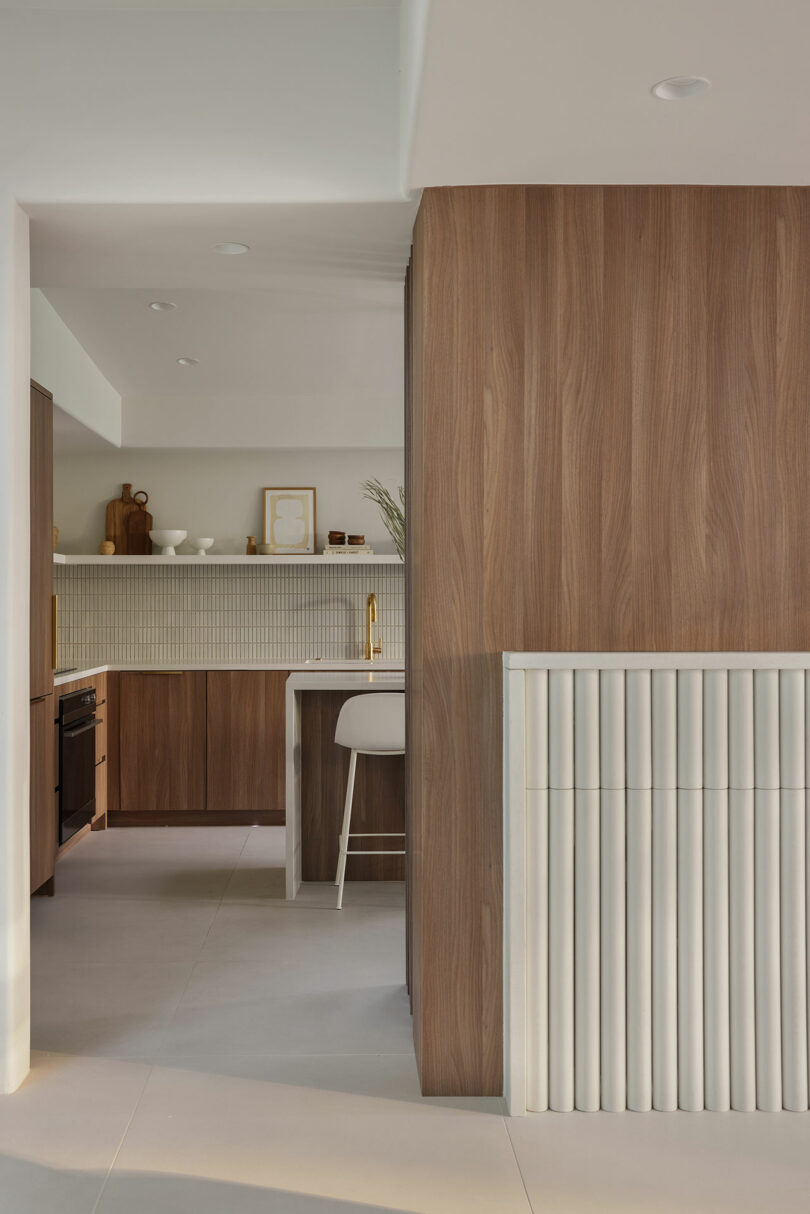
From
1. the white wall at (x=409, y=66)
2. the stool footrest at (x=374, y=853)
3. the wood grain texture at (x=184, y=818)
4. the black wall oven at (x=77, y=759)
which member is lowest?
the wood grain texture at (x=184, y=818)

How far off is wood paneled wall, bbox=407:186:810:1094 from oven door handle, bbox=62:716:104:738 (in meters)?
2.82

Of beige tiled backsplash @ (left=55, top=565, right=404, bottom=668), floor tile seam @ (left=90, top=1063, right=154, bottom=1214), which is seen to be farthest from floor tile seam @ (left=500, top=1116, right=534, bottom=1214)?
beige tiled backsplash @ (left=55, top=565, right=404, bottom=668)

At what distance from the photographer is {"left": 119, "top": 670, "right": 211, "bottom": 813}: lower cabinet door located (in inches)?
242

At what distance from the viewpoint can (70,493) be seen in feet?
22.0

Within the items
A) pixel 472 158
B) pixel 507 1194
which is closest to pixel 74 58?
pixel 472 158

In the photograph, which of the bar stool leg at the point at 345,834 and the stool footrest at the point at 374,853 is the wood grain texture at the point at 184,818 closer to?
the stool footrest at the point at 374,853

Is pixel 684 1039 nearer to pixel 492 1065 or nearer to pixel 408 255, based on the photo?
pixel 492 1065

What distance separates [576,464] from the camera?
106 inches

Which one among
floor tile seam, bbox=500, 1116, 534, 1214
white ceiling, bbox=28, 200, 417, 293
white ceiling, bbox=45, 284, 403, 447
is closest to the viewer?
floor tile seam, bbox=500, 1116, 534, 1214

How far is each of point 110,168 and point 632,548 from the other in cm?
165

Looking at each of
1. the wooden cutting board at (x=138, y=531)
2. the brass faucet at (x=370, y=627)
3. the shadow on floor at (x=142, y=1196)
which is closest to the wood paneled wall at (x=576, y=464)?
the shadow on floor at (x=142, y=1196)

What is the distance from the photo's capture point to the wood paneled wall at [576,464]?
266 cm

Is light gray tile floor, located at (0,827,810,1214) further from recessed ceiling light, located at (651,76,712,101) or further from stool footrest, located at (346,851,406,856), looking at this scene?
recessed ceiling light, located at (651,76,712,101)

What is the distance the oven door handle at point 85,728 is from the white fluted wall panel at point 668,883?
121 inches
